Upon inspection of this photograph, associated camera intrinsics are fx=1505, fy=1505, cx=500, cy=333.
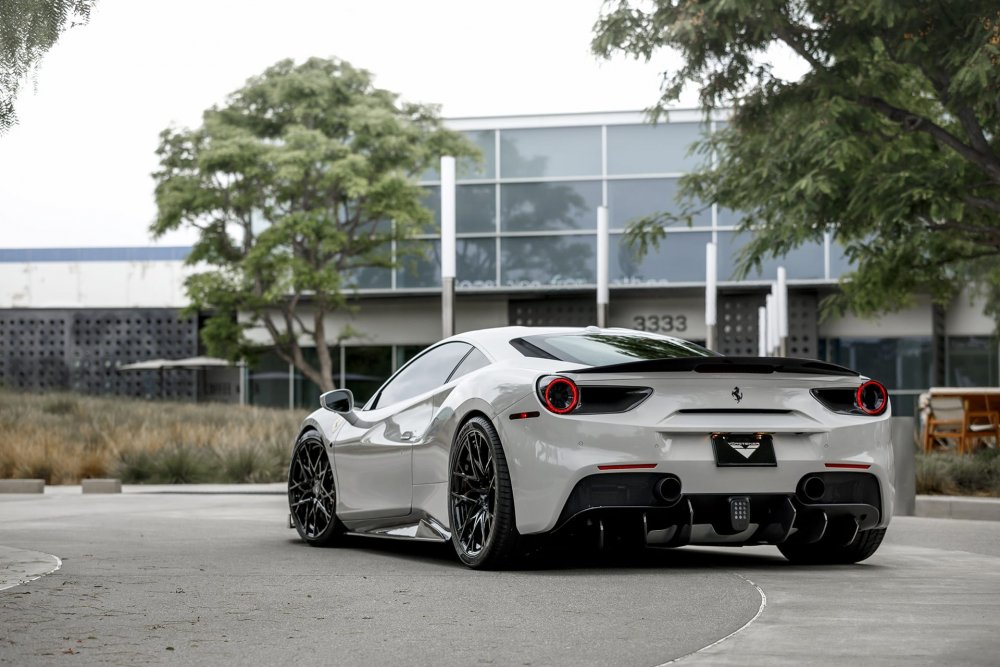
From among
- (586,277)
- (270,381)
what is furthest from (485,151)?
(270,381)

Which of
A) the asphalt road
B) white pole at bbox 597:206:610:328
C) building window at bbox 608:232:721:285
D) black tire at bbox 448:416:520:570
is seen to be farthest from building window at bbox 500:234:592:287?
black tire at bbox 448:416:520:570

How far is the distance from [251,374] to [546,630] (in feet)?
121

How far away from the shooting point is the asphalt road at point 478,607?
4.91 m

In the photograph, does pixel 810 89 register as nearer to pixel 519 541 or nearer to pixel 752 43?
pixel 752 43

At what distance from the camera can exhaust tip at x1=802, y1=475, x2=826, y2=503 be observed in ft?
24.3

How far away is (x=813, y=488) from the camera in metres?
7.42

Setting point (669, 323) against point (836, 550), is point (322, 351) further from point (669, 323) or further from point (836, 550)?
point (836, 550)

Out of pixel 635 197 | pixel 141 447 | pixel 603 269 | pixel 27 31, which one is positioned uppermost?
pixel 635 197

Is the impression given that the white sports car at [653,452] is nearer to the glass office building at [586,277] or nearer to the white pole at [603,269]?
the white pole at [603,269]

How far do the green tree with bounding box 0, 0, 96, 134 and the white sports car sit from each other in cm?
278

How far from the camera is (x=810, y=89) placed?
17047mm

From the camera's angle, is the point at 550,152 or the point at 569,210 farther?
the point at 550,152

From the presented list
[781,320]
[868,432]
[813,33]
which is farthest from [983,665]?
[781,320]

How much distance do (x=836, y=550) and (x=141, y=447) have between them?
14.5m
